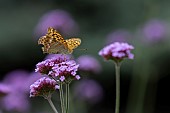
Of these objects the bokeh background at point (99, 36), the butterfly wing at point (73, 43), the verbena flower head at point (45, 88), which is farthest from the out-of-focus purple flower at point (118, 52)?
the bokeh background at point (99, 36)

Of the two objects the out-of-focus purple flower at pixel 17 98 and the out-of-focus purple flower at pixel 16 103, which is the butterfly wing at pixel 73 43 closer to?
the out-of-focus purple flower at pixel 17 98

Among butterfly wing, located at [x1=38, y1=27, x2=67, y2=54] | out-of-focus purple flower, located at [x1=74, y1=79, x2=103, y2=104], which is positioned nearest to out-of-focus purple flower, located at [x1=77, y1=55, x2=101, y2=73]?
out-of-focus purple flower, located at [x1=74, y1=79, x2=103, y2=104]

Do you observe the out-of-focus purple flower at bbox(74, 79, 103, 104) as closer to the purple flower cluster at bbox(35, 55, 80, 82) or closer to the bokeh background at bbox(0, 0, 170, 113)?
the bokeh background at bbox(0, 0, 170, 113)

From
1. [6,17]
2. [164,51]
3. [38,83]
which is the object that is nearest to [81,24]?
[6,17]

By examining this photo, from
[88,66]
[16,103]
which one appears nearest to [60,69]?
[88,66]

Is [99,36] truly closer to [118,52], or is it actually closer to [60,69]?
[118,52]

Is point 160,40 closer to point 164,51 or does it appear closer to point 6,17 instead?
point 164,51
